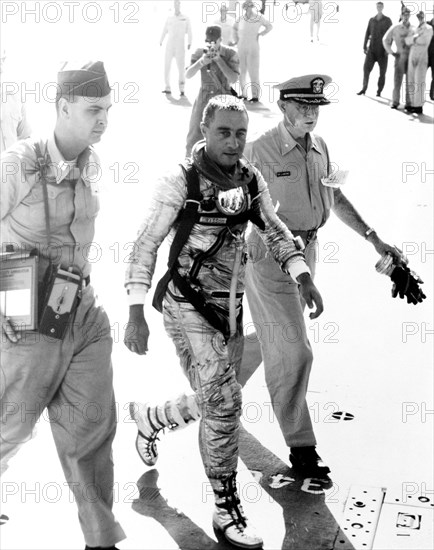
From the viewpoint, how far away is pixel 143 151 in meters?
11.6

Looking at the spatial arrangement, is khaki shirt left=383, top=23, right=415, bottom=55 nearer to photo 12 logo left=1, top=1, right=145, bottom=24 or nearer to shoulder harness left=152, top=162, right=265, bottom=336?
photo 12 logo left=1, top=1, right=145, bottom=24

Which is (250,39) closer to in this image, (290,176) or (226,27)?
(226,27)

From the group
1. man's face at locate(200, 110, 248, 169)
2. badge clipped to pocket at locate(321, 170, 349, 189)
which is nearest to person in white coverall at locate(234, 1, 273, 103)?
badge clipped to pocket at locate(321, 170, 349, 189)

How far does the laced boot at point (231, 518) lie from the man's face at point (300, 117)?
1.81 meters

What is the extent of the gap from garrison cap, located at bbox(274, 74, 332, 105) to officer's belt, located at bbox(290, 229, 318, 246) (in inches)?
25.8

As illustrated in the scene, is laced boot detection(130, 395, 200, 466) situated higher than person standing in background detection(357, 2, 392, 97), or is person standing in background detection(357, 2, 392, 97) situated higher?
person standing in background detection(357, 2, 392, 97)

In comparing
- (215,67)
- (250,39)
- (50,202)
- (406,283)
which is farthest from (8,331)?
(250,39)

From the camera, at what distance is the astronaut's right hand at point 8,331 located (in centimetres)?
401

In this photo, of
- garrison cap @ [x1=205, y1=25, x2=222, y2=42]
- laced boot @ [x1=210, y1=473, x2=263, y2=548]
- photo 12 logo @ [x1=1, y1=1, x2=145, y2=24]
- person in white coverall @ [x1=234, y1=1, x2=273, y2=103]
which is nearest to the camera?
laced boot @ [x1=210, y1=473, x2=263, y2=548]

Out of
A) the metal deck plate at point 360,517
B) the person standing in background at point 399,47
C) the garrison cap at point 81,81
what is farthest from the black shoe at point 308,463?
the person standing in background at point 399,47

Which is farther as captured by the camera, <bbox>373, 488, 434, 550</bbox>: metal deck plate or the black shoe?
the black shoe

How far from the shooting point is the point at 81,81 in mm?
3959

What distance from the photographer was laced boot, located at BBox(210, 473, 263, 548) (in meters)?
4.52

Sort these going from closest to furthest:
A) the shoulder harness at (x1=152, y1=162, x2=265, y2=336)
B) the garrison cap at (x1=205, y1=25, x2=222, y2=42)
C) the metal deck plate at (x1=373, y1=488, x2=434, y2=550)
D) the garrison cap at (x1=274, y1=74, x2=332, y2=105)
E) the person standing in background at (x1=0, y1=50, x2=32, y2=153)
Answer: the shoulder harness at (x1=152, y1=162, x2=265, y2=336) < the metal deck plate at (x1=373, y1=488, x2=434, y2=550) < the garrison cap at (x1=274, y1=74, x2=332, y2=105) < the person standing in background at (x1=0, y1=50, x2=32, y2=153) < the garrison cap at (x1=205, y1=25, x2=222, y2=42)
